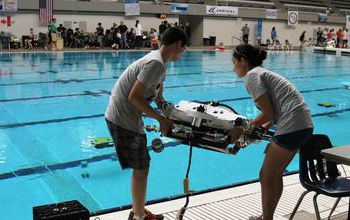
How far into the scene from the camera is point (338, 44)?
1289 inches

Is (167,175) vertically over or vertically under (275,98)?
under

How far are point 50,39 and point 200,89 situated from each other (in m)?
13.4

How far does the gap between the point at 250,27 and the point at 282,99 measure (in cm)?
3174

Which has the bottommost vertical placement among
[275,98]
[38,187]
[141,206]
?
[38,187]

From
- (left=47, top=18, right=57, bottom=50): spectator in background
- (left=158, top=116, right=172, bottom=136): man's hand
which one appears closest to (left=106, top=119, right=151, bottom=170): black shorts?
(left=158, top=116, right=172, bottom=136): man's hand

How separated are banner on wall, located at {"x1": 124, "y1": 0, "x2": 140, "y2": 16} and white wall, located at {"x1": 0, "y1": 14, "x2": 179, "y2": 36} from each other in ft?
2.10

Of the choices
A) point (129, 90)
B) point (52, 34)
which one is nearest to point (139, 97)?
point (129, 90)

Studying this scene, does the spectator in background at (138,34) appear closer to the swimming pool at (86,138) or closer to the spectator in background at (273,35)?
the swimming pool at (86,138)

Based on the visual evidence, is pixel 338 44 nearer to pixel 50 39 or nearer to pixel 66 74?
pixel 50 39

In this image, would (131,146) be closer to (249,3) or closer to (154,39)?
(154,39)

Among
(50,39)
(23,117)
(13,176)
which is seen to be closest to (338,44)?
(50,39)

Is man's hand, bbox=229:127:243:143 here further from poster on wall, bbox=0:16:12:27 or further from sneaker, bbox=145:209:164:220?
poster on wall, bbox=0:16:12:27

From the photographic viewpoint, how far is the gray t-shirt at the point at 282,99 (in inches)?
123

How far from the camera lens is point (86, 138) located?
695 cm
